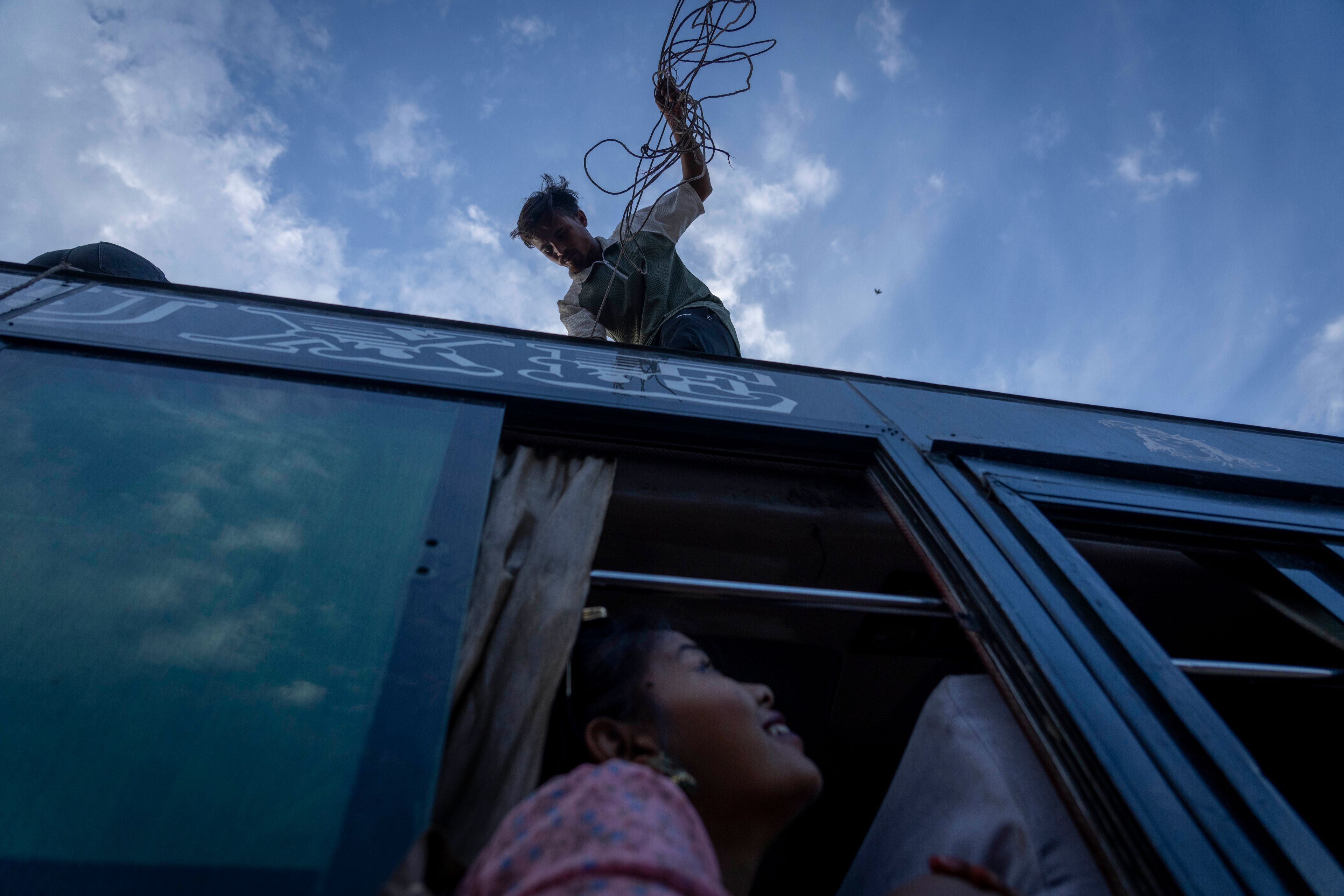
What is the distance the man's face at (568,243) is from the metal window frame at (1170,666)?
7.51 feet

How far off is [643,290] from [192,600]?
240 cm

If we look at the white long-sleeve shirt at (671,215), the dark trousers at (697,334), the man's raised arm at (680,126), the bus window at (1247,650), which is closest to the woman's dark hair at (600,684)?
the bus window at (1247,650)

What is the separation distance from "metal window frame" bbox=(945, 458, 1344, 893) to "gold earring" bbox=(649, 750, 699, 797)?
0.69 metres

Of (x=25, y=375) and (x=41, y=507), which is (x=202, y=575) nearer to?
(x=41, y=507)

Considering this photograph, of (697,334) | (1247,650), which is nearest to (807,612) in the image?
(697,334)

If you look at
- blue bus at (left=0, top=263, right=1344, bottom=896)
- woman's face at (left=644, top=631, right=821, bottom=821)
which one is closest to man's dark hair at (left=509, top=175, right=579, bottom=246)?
blue bus at (left=0, top=263, right=1344, bottom=896)

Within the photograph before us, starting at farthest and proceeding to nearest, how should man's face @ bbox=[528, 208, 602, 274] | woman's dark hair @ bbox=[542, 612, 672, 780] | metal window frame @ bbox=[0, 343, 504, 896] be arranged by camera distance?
man's face @ bbox=[528, 208, 602, 274]
woman's dark hair @ bbox=[542, 612, 672, 780]
metal window frame @ bbox=[0, 343, 504, 896]

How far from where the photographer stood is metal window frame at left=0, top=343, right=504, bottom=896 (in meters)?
0.80

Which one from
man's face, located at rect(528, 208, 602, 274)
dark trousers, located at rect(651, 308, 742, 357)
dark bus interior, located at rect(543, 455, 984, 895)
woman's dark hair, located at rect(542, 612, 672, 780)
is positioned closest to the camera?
woman's dark hair, located at rect(542, 612, 672, 780)

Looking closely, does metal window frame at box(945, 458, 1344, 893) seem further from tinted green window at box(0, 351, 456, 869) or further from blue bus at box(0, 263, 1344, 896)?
tinted green window at box(0, 351, 456, 869)

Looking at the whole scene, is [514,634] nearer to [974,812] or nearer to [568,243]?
[974,812]

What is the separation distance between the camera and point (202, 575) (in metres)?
1.15

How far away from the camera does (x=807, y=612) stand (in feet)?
6.88

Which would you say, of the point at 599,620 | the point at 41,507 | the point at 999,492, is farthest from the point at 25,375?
the point at 999,492
